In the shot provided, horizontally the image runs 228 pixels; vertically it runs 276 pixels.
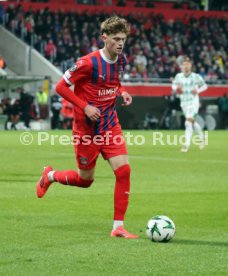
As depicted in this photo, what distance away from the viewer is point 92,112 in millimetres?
9469

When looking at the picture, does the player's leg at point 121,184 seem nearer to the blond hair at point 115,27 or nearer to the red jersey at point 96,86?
the red jersey at point 96,86

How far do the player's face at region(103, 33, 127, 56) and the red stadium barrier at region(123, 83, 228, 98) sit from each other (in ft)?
108

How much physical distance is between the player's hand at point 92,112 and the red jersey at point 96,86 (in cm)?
23

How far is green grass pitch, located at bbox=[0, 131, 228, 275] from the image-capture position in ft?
24.5

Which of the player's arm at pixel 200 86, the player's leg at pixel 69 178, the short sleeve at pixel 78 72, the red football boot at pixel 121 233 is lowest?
the player's arm at pixel 200 86

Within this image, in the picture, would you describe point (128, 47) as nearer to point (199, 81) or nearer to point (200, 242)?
point (199, 81)

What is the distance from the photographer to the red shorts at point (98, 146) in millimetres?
9672

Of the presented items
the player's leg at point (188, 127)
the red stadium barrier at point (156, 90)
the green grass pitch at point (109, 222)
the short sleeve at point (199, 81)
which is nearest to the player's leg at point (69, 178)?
the green grass pitch at point (109, 222)

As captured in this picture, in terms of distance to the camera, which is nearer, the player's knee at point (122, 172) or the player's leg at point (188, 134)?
the player's knee at point (122, 172)

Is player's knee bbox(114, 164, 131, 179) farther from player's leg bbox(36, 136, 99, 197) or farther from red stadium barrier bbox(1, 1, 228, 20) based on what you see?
red stadium barrier bbox(1, 1, 228, 20)

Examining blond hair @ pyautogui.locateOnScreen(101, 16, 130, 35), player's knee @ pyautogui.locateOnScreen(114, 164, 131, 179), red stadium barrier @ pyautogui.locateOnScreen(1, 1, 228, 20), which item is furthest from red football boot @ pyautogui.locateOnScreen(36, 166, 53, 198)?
red stadium barrier @ pyautogui.locateOnScreen(1, 1, 228, 20)

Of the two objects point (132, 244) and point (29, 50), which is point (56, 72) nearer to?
point (29, 50)

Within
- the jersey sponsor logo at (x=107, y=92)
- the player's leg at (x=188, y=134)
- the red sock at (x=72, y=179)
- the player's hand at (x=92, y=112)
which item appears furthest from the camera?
the player's leg at (x=188, y=134)

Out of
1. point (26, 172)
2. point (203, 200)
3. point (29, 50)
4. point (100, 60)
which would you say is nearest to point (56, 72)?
point (29, 50)
